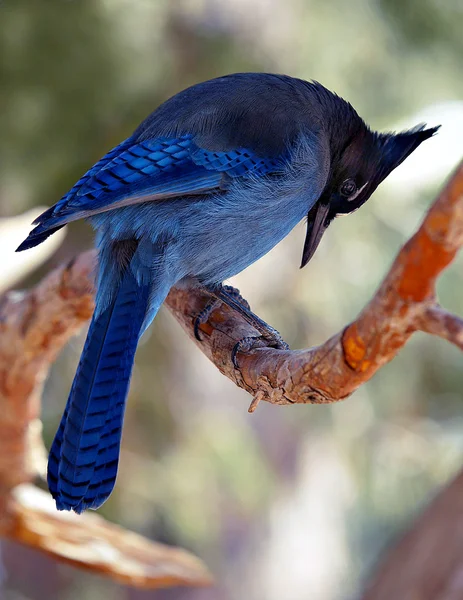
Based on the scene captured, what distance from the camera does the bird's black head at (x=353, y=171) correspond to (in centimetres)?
246

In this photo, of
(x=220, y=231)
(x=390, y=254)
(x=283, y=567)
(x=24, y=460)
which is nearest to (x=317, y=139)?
(x=220, y=231)

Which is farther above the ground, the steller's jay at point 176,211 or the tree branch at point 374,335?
the steller's jay at point 176,211

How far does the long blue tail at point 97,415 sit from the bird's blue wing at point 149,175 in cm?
23

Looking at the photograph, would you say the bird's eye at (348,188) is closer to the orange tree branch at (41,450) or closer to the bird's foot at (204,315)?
the bird's foot at (204,315)

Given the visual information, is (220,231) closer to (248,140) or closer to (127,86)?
(248,140)

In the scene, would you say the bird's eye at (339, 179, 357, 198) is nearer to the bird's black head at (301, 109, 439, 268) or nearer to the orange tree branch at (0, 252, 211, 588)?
the bird's black head at (301, 109, 439, 268)

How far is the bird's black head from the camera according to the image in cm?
246

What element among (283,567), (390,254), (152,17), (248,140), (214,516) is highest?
(152,17)

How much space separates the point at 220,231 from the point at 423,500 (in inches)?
149

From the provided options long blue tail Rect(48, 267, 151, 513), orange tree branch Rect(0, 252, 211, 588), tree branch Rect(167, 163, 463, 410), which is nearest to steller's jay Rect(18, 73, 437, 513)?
long blue tail Rect(48, 267, 151, 513)

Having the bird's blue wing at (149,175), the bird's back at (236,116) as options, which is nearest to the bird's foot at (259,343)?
the bird's blue wing at (149,175)

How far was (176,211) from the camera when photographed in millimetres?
2012

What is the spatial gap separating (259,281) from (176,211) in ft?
8.22

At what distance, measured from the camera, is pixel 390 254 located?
449 centimetres
